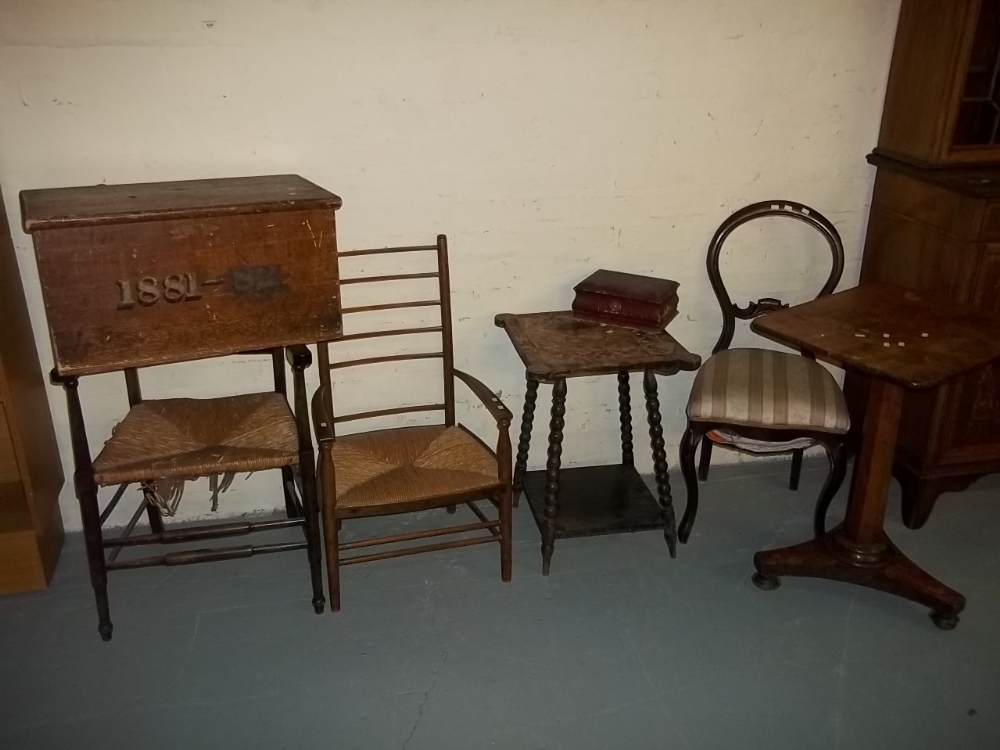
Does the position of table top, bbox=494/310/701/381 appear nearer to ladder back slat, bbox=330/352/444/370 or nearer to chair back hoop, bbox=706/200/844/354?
ladder back slat, bbox=330/352/444/370

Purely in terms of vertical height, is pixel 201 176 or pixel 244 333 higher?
pixel 201 176

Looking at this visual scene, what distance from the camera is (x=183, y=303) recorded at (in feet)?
6.62

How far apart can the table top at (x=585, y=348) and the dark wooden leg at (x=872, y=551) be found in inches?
21.1

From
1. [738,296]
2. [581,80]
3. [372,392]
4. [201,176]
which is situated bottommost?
[372,392]

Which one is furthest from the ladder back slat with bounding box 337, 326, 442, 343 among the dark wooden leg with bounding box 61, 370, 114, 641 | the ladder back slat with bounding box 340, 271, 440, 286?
the dark wooden leg with bounding box 61, 370, 114, 641

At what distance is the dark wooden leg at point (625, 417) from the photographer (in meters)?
2.79

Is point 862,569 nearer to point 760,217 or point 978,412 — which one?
point 978,412

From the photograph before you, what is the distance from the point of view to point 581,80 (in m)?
2.56

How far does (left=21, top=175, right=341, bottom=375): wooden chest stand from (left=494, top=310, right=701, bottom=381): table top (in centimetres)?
58

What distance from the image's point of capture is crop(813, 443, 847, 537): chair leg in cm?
252

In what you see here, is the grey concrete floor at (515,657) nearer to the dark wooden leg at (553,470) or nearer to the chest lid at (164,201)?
the dark wooden leg at (553,470)

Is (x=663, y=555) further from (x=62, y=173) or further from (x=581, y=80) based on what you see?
(x=62, y=173)

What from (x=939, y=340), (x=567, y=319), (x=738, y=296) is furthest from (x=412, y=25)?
(x=939, y=340)

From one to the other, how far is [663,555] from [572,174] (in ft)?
4.08
